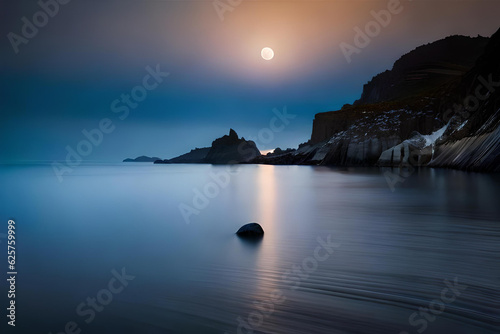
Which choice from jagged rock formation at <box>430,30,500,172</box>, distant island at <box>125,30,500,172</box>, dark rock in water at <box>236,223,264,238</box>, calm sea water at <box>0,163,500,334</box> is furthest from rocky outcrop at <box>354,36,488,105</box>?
dark rock in water at <box>236,223,264,238</box>

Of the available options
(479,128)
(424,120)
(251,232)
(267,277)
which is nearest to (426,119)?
(424,120)

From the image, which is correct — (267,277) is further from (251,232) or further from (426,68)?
(426,68)

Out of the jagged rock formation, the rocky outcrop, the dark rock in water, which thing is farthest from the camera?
the rocky outcrop

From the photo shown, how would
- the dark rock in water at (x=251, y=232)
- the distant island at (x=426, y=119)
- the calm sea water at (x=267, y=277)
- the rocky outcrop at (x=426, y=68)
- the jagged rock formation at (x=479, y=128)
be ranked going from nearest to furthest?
the calm sea water at (x=267, y=277), the dark rock in water at (x=251, y=232), the jagged rock formation at (x=479, y=128), the distant island at (x=426, y=119), the rocky outcrop at (x=426, y=68)

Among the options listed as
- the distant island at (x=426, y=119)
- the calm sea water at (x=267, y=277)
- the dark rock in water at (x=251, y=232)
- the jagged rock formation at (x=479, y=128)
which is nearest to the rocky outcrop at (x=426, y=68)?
the distant island at (x=426, y=119)

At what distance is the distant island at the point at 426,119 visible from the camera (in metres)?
35.0

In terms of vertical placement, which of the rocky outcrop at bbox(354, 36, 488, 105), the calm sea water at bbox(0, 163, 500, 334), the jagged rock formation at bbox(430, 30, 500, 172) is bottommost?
the calm sea water at bbox(0, 163, 500, 334)

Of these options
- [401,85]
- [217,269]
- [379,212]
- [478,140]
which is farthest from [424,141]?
[401,85]

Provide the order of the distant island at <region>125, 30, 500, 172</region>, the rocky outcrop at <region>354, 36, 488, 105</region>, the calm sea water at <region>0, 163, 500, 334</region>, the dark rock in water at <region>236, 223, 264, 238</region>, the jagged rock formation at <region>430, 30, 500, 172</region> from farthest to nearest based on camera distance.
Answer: the rocky outcrop at <region>354, 36, 488, 105</region> < the distant island at <region>125, 30, 500, 172</region> < the jagged rock formation at <region>430, 30, 500, 172</region> < the dark rock in water at <region>236, 223, 264, 238</region> < the calm sea water at <region>0, 163, 500, 334</region>

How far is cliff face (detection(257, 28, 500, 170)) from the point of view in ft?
115

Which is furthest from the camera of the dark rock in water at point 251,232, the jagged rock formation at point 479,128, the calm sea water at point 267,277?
the jagged rock formation at point 479,128

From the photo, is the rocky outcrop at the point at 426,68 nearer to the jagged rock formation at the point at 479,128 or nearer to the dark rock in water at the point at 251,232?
the jagged rock formation at the point at 479,128

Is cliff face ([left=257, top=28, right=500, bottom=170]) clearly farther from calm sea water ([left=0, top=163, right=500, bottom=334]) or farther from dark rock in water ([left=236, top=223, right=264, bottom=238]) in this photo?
dark rock in water ([left=236, top=223, right=264, bottom=238])

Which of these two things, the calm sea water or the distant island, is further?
the distant island
